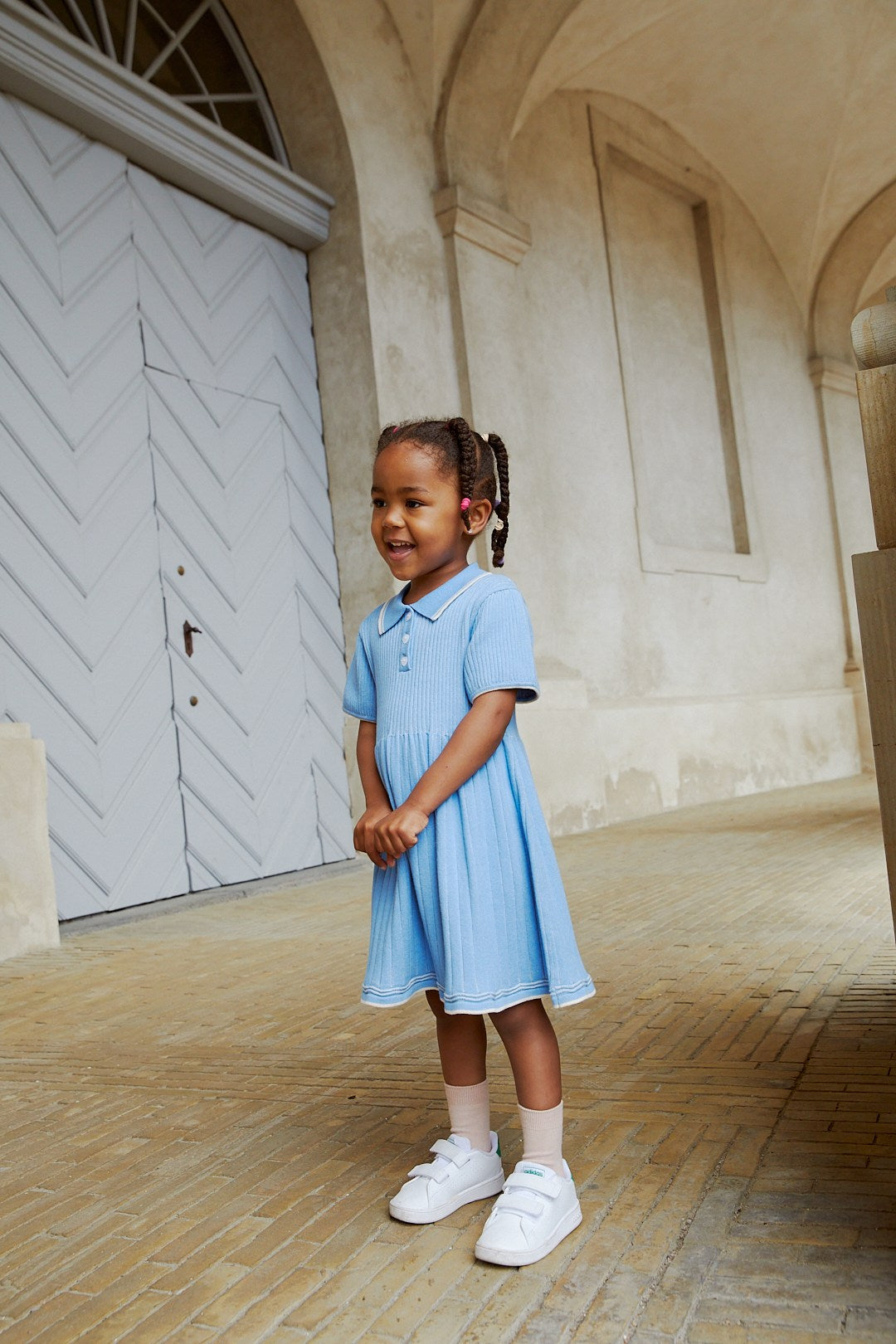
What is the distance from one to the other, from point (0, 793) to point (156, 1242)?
10.1 feet

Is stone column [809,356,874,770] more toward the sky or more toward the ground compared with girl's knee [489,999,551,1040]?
more toward the sky

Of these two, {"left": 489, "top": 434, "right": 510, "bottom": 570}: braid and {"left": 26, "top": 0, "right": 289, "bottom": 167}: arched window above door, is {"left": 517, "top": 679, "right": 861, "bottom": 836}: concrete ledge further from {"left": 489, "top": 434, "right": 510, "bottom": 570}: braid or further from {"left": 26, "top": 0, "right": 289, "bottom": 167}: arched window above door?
{"left": 489, "top": 434, "right": 510, "bottom": 570}: braid

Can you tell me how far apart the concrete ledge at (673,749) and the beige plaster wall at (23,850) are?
3670 millimetres

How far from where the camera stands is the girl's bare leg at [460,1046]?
1.89 m

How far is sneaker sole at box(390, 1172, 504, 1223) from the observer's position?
71.1 inches

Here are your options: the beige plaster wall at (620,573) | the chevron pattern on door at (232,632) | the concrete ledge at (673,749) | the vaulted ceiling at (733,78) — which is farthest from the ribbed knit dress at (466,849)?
the vaulted ceiling at (733,78)

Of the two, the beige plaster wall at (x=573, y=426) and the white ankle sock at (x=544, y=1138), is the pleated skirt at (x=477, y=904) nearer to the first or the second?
the white ankle sock at (x=544, y=1138)

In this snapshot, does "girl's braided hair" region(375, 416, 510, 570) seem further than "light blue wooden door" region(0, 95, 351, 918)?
No

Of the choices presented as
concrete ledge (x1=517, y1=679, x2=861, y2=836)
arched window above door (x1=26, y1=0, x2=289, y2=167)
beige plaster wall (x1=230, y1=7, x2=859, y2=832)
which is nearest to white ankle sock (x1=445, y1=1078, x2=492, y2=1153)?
beige plaster wall (x1=230, y1=7, x2=859, y2=832)

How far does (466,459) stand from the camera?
1.90m

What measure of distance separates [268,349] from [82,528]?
6.71ft

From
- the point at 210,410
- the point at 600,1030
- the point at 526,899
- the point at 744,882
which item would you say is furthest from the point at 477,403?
the point at 526,899

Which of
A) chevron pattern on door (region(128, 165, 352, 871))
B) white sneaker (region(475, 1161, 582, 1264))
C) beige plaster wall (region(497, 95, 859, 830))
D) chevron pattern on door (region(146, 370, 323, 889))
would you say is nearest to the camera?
white sneaker (region(475, 1161, 582, 1264))

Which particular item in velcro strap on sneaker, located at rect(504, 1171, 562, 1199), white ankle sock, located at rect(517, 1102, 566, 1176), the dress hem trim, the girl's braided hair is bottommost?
velcro strap on sneaker, located at rect(504, 1171, 562, 1199)
